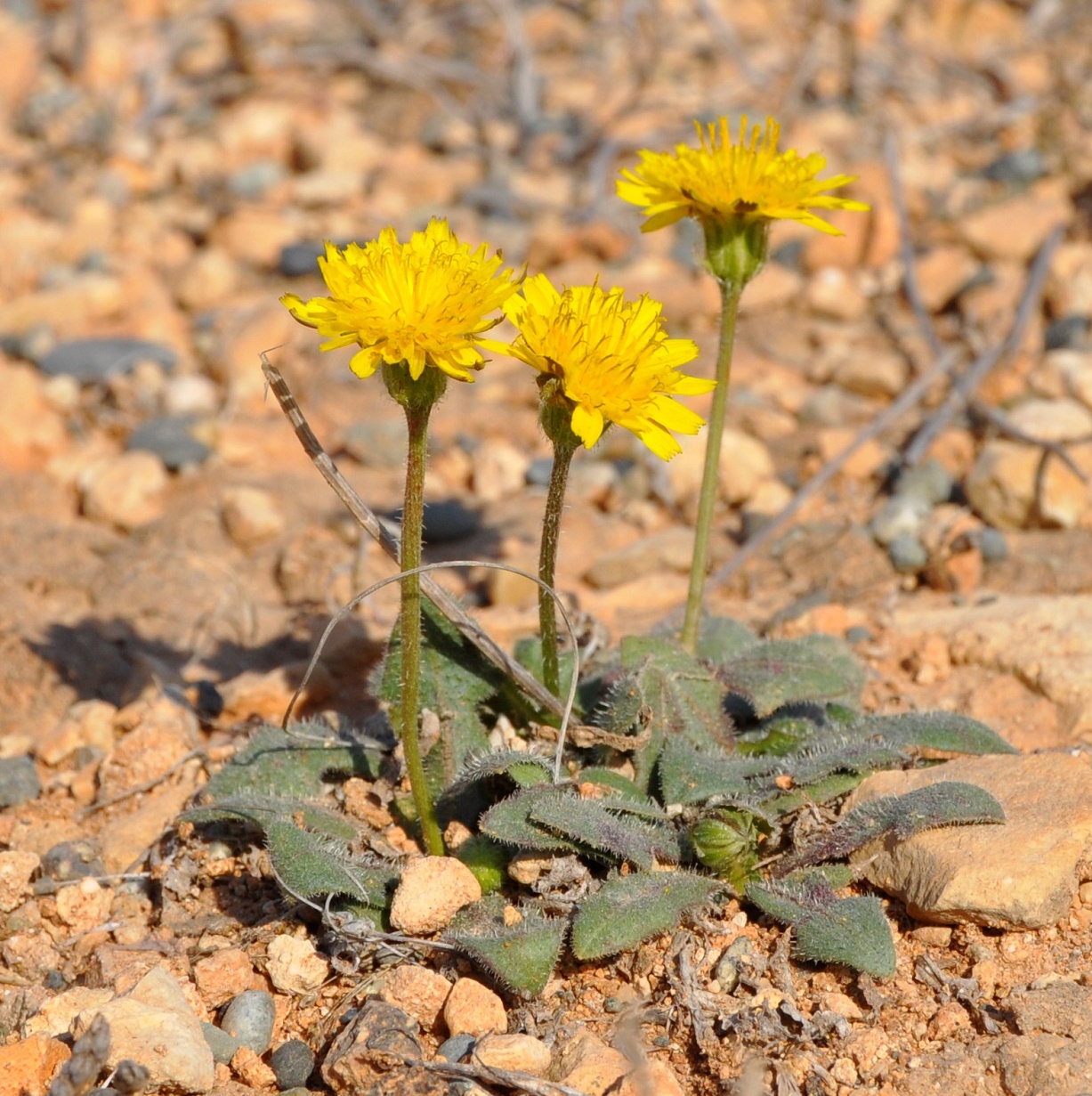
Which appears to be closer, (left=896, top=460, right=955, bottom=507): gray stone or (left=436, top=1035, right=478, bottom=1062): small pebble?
(left=436, top=1035, right=478, bottom=1062): small pebble

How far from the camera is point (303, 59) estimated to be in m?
9.52

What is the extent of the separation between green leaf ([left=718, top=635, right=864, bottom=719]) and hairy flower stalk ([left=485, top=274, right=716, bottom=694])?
2.84 ft

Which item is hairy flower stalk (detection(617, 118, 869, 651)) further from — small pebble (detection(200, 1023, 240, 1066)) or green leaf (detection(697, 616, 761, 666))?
small pebble (detection(200, 1023, 240, 1066))

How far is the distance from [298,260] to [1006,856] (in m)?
5.65

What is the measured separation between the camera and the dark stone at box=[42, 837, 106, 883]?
3391 millimetres

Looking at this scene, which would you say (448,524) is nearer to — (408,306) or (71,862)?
(71,862)

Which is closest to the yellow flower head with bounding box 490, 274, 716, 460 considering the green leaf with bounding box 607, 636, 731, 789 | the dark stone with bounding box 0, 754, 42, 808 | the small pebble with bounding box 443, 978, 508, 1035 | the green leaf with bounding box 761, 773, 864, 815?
the green leaf with bounding box 607, 636, 731, 789

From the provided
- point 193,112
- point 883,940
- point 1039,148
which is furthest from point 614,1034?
point 193,112

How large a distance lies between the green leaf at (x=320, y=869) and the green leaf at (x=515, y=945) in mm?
206

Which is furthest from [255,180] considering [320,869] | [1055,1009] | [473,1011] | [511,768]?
[1055,1009]

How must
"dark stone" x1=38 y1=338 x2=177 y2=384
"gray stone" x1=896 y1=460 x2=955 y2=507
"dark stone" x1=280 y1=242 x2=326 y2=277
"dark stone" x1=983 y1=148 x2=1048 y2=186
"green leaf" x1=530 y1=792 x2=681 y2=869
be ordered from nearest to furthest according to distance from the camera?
1. "green leaf" x1=530 y1=792 x2=681 y2=869
2. "gray stone" x1=896 y1=460 x2=955 y2=507
3. "dark stone" x1=38 y1=338 x2=177 y2=384
4. "dark stone" x1=280 y1=242 x2=326 y2=277
5. "dark stone" x1=983 y1=148 x2=1048 y2=186

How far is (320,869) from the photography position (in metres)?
2.93

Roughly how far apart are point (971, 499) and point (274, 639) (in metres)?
2.77

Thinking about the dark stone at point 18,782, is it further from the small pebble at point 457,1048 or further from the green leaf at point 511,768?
the small pebble at point 457,1048
